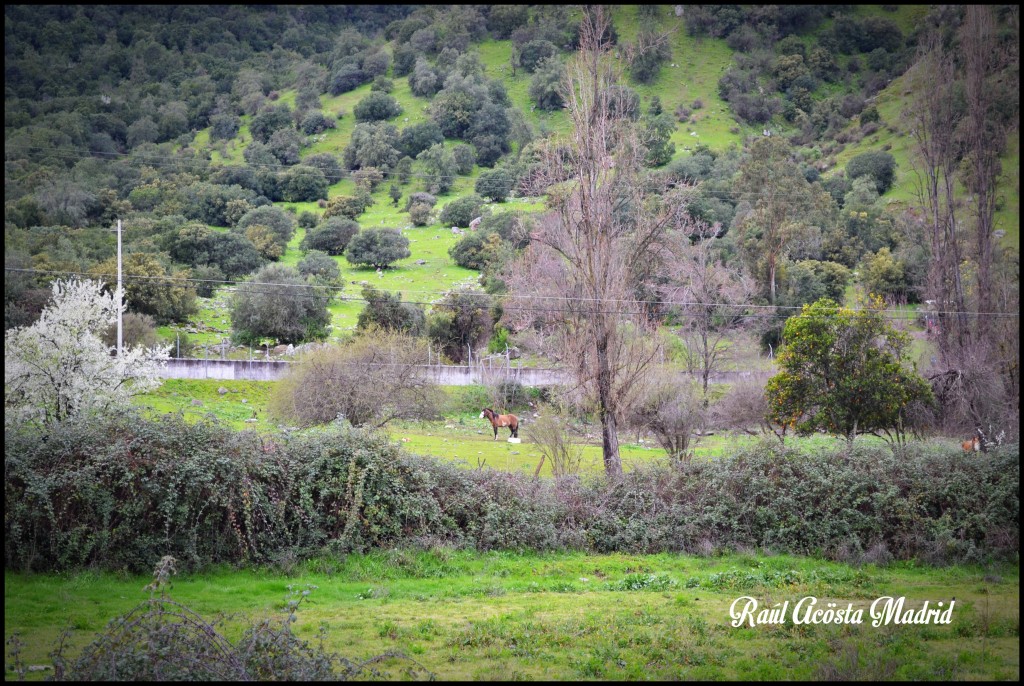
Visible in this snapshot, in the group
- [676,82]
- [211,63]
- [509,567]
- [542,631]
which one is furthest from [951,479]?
[211,63]

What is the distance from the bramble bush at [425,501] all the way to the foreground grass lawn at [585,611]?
477 millimetres

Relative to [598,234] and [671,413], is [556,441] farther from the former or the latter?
[671,413]

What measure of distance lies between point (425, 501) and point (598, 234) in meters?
8.86

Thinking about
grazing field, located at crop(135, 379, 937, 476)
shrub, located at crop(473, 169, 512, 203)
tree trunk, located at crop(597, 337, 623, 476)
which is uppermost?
shrub, located at crop(473, 169, 512, 203)

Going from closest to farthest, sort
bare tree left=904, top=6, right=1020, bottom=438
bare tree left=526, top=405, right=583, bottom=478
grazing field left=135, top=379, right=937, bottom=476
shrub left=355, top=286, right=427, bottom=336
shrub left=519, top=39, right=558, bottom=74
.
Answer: bare tree left=526, top=405, right=583, bottom=478, bare tree left=904, top=6, right=1020, bottom=438, grazing field left=135, top=379, right=937, bottom=476, shrub left=355, top=286, right=427, bottom=336, shrub left=519, top=39, right=558, bottom=74

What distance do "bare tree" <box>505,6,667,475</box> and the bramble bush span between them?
3628mm

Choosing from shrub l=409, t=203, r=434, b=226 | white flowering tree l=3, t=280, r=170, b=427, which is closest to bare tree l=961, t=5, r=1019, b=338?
white flowering tree l=3, t=280, r=170, b=427

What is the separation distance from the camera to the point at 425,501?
13242 millimetres

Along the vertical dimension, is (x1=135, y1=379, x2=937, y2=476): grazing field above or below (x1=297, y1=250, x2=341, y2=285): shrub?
below

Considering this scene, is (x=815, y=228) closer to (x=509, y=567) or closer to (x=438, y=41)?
(x=509, y=567)

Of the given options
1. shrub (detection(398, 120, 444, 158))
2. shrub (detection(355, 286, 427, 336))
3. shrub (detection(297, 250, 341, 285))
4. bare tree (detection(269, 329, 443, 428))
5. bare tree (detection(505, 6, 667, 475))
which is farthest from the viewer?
shrub (detection(398, 120, 444, 158))

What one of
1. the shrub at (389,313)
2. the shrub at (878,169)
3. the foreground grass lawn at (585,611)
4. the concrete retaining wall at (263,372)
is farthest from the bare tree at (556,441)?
the shrub at (878,169)

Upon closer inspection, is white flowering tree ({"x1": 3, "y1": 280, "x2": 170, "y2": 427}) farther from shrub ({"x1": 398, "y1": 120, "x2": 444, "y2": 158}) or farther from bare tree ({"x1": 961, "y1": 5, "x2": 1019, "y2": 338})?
shrub ({"x1": 398, "y1": 120, "x2": 444, "y2": 158})

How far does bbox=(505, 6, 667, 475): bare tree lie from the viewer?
1853 centimetres
